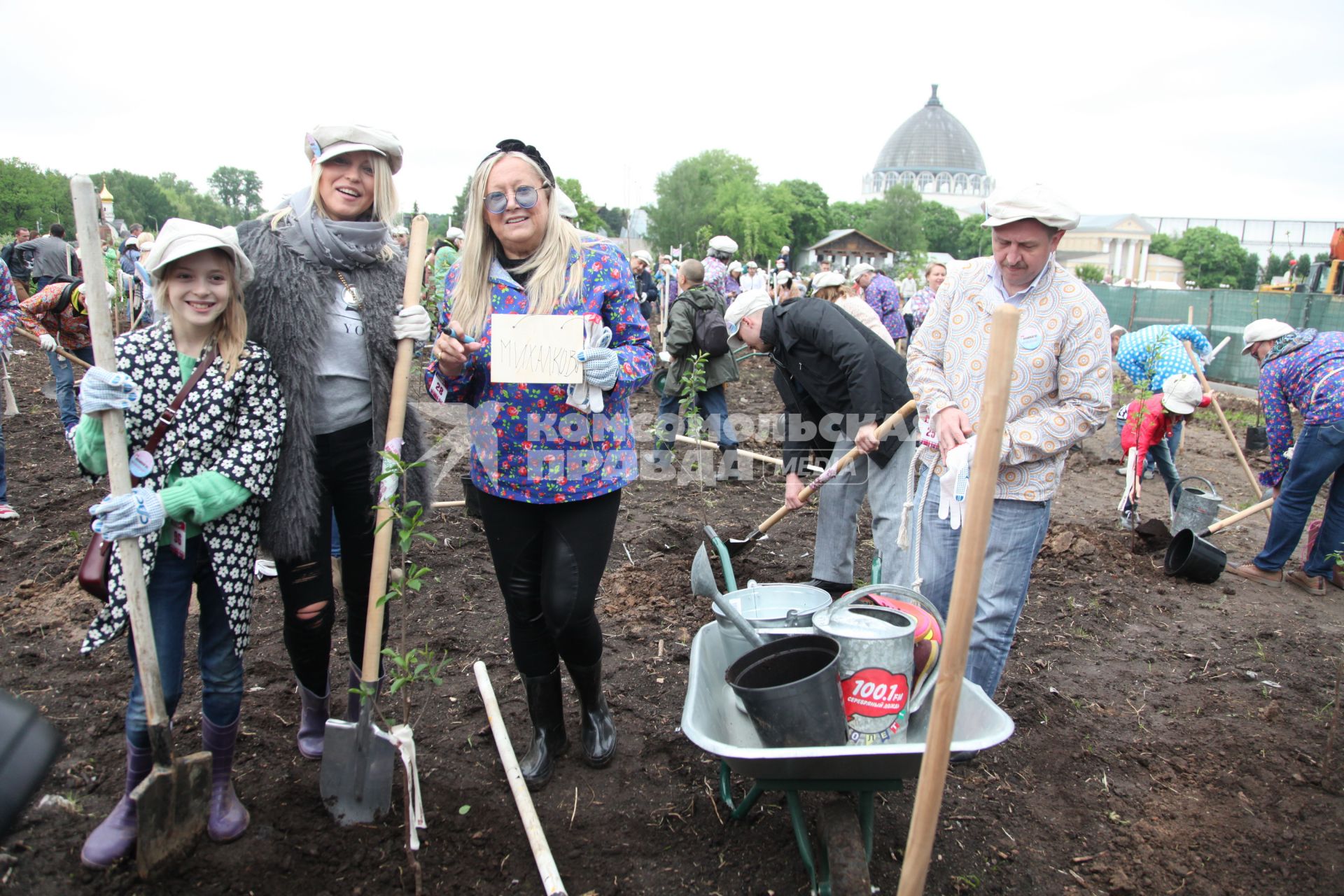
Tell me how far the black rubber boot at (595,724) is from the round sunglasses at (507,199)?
157cm

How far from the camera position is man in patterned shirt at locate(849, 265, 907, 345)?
1277cm

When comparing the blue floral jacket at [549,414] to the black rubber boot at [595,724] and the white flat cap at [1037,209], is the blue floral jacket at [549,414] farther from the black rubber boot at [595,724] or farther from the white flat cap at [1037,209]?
the white flat cap at [1037,209]

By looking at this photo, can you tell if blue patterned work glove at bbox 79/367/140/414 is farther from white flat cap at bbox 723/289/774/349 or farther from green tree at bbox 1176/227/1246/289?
green tree at bbox 1176/227/1246/289

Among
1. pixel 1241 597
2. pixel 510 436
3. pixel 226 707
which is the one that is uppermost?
pixel 510 436

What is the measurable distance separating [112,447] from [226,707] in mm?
840

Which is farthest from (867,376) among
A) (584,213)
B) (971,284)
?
(584,213)

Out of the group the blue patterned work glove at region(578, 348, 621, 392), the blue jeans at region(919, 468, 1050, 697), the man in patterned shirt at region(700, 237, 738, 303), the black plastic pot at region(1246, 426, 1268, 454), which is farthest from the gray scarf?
the man in patterned shirt at region(700, 237, 738, 303)

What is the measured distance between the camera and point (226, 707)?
7.91ft

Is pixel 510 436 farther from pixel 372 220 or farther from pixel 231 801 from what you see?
pixel 231 801

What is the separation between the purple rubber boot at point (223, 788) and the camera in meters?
2.42

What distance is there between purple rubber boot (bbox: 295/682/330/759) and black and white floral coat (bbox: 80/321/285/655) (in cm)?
57

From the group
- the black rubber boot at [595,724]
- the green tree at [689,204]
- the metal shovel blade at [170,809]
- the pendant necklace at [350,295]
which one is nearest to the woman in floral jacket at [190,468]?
the metal shovel blade at [170,809]

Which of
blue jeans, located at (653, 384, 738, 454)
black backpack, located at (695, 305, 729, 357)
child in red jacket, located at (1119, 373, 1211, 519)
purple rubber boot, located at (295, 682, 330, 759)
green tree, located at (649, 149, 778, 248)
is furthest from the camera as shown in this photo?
green tree, located at (649, 149, 778, 248)

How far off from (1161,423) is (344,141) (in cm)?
600
